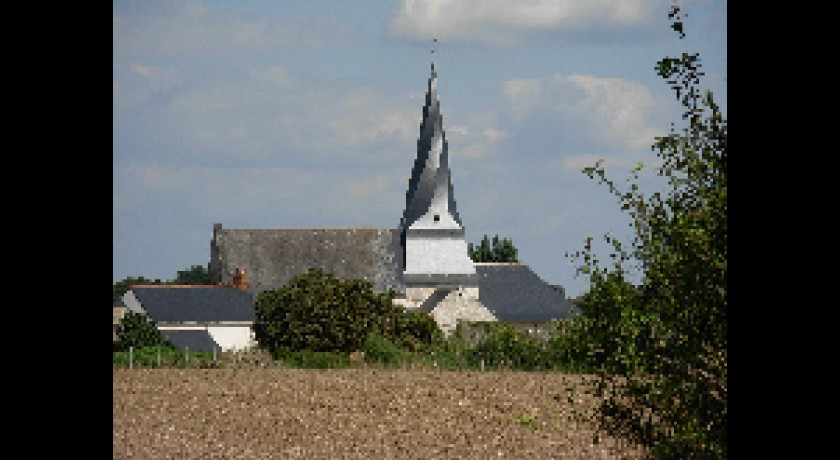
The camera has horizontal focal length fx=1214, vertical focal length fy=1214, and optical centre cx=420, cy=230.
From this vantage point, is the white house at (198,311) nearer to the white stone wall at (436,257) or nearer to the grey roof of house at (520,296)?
the white stone wall at (436,257)

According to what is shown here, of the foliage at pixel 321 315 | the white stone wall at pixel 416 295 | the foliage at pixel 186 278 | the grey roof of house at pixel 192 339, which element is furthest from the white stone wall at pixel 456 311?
the foliage at pixel 186 278

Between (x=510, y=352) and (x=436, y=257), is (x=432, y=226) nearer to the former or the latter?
(x=436, y=257)

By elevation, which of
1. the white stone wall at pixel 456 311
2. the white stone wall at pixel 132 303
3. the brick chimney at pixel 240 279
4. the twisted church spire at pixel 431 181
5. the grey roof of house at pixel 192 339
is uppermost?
the twisted church spire at pixel 431 181

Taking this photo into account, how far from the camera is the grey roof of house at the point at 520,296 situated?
69.3 m

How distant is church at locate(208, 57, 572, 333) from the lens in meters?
69.9

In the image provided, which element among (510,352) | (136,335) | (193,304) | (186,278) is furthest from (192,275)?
(510,352)

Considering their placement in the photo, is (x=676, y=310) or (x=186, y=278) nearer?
(x=676, y=310)

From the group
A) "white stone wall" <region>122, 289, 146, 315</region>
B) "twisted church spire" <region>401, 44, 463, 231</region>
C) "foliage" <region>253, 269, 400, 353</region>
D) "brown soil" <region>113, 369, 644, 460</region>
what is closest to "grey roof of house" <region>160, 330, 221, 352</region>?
"white stone wall" <region>122, 289, 146, 315</region>

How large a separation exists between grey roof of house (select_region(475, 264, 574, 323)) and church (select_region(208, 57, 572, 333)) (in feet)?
0.19

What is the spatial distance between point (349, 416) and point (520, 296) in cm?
4902

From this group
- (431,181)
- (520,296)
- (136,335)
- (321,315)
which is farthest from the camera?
(431,181)

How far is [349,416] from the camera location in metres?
22.1

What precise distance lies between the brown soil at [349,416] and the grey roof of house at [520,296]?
40.1m
